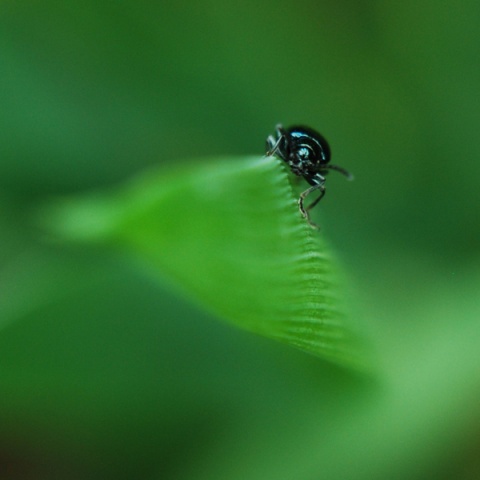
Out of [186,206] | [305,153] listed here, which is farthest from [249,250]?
[305,153]

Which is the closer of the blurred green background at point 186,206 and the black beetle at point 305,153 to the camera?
the black beetle at point 305,153

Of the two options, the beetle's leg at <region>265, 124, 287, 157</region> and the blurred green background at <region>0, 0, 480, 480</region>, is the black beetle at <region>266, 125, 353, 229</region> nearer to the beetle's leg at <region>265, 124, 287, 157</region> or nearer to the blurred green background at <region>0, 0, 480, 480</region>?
the beetle's leg at <region>265, 124, 287, 157</region>

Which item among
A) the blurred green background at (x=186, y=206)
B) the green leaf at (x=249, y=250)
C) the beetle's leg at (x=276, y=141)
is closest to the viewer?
the green leaf at (x=249, y=250)

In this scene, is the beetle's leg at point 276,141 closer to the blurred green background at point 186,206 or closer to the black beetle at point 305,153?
the black beetle at point 305,153

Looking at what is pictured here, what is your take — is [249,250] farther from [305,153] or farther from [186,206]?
[305,153]

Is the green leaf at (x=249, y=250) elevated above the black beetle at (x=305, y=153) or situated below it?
below

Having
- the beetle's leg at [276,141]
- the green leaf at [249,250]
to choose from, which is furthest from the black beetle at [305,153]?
the green leaf at [249,250]
